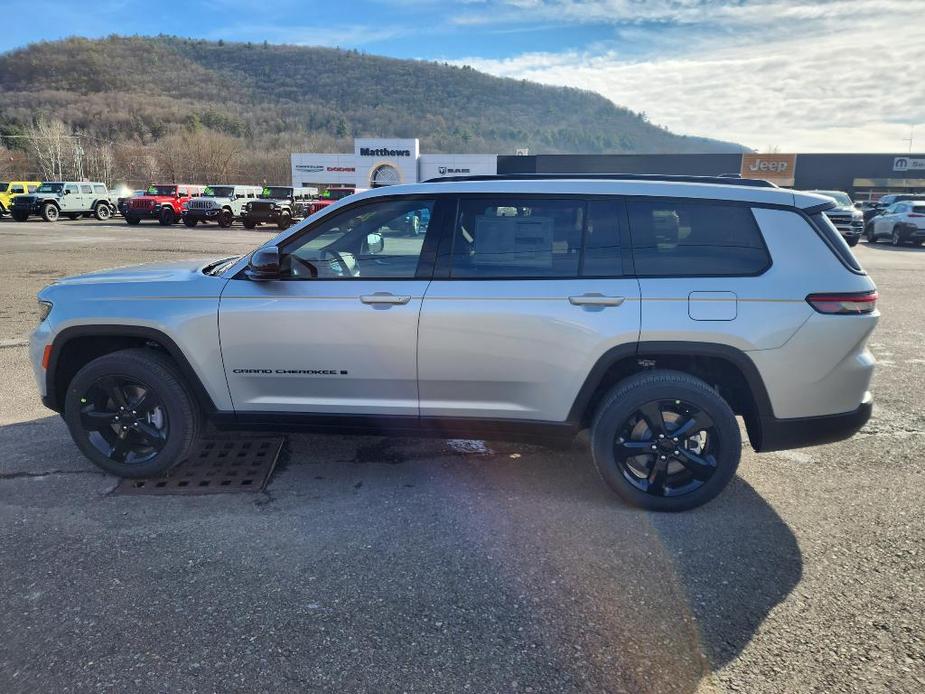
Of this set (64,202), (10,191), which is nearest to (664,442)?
(64,202)

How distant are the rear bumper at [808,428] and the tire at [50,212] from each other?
35.3 meters

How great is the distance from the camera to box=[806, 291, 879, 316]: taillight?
A: 10.7 ft

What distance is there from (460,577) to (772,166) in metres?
54.9

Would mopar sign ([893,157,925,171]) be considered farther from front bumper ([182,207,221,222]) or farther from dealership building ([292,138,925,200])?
front bumper ([182,207,221,222])

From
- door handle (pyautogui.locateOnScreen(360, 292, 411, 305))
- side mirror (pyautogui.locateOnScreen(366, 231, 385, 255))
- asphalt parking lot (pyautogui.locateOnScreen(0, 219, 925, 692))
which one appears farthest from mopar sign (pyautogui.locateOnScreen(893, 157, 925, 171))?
door handle (pyautogui.locateOnScreen(360, 292, 411, 305))

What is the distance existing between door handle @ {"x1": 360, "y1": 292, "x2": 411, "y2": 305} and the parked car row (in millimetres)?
25164

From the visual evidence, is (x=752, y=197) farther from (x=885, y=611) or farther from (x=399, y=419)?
(x=399, y=419)

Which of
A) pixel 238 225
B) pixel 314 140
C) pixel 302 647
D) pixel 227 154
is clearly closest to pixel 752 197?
pixel 302 647

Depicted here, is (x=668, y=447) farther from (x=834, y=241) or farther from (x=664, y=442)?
(x=834, y=241)

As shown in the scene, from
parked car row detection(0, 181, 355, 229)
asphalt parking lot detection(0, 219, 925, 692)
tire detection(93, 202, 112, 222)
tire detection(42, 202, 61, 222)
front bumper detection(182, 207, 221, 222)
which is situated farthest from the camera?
tire detection(93, 202, 112, 222)

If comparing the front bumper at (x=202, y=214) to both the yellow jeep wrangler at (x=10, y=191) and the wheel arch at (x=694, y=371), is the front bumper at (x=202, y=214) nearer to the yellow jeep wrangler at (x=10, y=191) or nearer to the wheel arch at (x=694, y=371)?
the yellow jeep wrangler at (x=10, y=191)

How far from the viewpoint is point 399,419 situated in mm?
3604

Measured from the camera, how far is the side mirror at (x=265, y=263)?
3.44 m

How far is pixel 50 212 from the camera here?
30438mm
